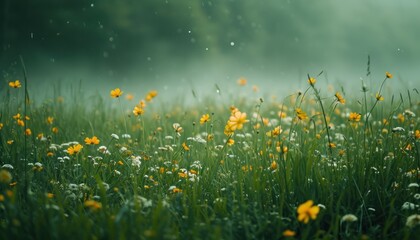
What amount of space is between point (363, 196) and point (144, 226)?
1.17 meters

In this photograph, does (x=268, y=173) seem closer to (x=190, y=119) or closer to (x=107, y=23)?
(x=190, y=119)

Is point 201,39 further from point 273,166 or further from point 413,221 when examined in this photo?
point 413,221

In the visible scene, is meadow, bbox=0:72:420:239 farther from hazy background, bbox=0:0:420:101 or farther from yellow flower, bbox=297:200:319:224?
hazy background, bbox=0:0:420:101

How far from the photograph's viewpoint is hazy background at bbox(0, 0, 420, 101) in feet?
30.9

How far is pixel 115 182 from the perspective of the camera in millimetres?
2439

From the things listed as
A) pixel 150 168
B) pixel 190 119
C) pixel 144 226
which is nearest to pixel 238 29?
pixel 190 119

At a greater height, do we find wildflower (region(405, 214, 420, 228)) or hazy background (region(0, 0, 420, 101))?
hazy background (region(0, 0, 420, 101))

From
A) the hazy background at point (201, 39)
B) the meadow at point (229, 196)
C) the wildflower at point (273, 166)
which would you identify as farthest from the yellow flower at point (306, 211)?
the hazy background at point (201, 39)

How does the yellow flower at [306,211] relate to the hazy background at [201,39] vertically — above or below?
below

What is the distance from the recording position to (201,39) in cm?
1118

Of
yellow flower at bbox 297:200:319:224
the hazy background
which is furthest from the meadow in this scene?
the hazy background

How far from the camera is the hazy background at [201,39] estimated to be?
942 cm

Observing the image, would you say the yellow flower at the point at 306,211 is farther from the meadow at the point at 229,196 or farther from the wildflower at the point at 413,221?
the wildflower at the point at 413,221

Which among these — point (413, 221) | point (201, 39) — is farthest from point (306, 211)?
point (201, 39)
